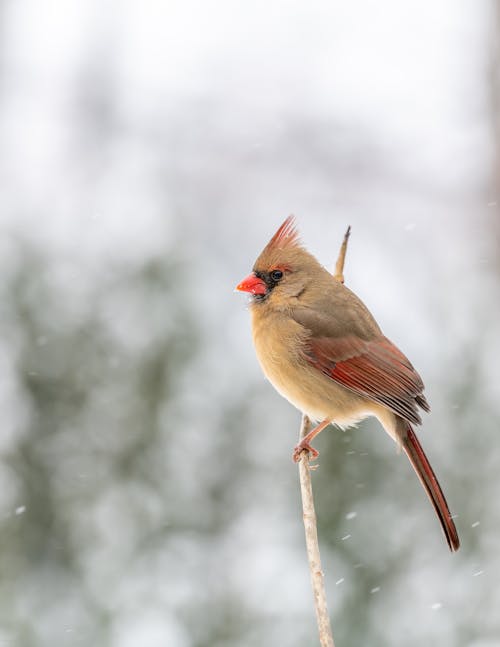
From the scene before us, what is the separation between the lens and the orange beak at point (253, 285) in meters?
2.07

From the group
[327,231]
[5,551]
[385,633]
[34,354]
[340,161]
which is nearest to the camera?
[385,633]

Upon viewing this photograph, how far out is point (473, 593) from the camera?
123 inches

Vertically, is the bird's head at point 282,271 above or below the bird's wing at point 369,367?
above

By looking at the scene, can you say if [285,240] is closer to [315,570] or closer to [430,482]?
[430,482]

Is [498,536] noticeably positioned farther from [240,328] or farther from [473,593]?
[240,328]

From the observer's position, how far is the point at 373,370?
2.14 m

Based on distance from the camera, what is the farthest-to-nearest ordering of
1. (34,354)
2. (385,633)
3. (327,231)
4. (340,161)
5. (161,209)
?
(340,161) < (327,231) < (161,209) < (34,354) < (385,633)

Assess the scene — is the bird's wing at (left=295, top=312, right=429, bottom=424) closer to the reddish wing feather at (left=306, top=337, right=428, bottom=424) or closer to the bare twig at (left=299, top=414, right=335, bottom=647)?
the reddish wing feather at (left=306, top=337, right=428, bottom=424)

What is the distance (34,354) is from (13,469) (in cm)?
46

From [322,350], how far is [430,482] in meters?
0.44

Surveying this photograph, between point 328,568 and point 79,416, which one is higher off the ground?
point 79,416

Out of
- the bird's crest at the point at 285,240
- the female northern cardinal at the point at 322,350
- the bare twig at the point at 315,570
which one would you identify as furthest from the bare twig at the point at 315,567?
the female northern cardinal at the point at 322,350

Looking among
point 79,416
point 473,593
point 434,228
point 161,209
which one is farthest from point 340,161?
point 473,593

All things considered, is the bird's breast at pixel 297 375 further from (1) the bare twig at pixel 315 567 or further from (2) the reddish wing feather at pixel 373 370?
(1) the bare twig at pixel 315 567
